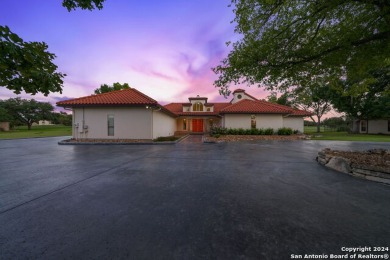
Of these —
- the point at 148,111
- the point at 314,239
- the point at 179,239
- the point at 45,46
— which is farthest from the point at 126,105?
the point at 314,239

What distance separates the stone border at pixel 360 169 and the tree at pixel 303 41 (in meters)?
3.80

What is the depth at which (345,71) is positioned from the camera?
714 cm

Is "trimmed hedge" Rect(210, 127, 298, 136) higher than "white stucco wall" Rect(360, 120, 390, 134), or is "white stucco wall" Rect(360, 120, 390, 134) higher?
"white stucco wall" Rect(360, 120, 390, 134)

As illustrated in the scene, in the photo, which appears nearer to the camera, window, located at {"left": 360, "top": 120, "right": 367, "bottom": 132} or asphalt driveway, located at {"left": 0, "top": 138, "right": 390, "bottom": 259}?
asphalt driveway, located at {"left": 0, "top": 138, "right": 390, "bottom": 259}

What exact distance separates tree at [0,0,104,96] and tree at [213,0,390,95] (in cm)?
556

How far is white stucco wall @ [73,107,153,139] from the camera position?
47.7 ft

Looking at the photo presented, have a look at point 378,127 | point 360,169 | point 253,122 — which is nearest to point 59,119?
point 253,122

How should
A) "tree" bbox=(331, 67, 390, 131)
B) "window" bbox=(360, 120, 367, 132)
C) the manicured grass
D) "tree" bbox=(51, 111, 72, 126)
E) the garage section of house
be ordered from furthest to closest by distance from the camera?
"tree" bbox=(51, 111, 72, 126)
"window" bbox=(360, 120, 367, 132)
"tree" bbox=(331, 67, 390, 131)
the manicured grass
the garage section of house

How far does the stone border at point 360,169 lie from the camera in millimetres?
4293

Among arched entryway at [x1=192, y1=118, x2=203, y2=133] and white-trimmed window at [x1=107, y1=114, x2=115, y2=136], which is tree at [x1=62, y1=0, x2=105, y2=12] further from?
arched entryway at [x1=192, y1=118, x2=203, y2=133]

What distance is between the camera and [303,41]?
636 centimetres

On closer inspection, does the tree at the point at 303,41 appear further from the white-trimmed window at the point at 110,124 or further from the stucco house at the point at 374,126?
the stucco house at the point at 374,126

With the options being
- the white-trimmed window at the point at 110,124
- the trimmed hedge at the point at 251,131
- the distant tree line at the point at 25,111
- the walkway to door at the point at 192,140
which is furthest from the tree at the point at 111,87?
the distant tree line at the point at 25,111

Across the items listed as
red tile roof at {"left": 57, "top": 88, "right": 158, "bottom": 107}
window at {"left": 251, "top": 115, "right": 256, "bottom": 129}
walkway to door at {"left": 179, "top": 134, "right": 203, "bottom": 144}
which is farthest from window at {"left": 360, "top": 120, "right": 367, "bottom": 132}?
red tile roof at {"left": 57, "top": 88, "right": 158, "bottom": 107}
